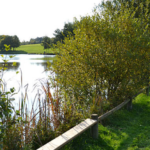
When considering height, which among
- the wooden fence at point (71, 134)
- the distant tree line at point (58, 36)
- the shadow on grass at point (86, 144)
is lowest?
the shadow on grass at point (86, 144)

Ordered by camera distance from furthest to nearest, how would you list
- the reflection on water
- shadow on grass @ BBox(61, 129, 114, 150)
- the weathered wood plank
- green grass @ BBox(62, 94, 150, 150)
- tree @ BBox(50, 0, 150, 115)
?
tree @ BBox(50, 0, 150, 115)
the reflection on water
green grass @ BBox(62, 94, 150, 150)
shadow on grass @ BBox(61, 129, 114, 150)
the weathered wood plank

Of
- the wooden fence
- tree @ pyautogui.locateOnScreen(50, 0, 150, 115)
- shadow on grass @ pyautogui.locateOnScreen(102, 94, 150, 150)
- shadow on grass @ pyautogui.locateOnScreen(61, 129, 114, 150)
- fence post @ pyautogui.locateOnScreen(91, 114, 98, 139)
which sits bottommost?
shadow on grass @ pyautogui.locateOnScreen(102, 94, 150, 150)

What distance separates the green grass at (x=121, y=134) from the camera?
4219 mm

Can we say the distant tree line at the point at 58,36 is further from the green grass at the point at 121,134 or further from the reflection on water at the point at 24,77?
the green grass at the point at 121,134

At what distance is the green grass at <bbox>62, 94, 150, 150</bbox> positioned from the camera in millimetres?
4219

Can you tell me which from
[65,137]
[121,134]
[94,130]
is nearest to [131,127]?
[121,134]

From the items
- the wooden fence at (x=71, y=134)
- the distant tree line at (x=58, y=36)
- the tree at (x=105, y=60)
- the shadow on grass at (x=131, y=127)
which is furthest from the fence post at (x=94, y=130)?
the distant tree line at (x=58, y=36)

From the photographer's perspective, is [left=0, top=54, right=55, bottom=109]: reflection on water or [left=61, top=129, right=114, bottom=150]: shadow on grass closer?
[left=61, top=129, right=114, bottom=150]: shadow on grass

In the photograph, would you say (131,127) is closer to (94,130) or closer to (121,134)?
(121,134)

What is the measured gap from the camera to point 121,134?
16.2 feet

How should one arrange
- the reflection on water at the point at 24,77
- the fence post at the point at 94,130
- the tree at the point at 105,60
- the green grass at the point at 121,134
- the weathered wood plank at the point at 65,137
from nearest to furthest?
the weathered wood plank at the point at 65,137
the green grass at the point at 121,134
the fence post at the point at 94,130
the reflection on water at the point at 24,77
the tree at the point at 105,60

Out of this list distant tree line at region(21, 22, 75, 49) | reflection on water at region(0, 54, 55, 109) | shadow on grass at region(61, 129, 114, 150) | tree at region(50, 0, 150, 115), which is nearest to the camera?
shadow on grass at region(61, 129, 114, 150)

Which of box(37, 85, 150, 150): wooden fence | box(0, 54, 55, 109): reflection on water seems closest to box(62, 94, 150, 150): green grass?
box(37, 85, 150, 150): wooden fence

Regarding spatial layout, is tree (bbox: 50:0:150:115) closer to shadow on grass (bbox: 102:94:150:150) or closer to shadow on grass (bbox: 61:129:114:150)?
shadow on grass (bbox: 102:94:150:150)
